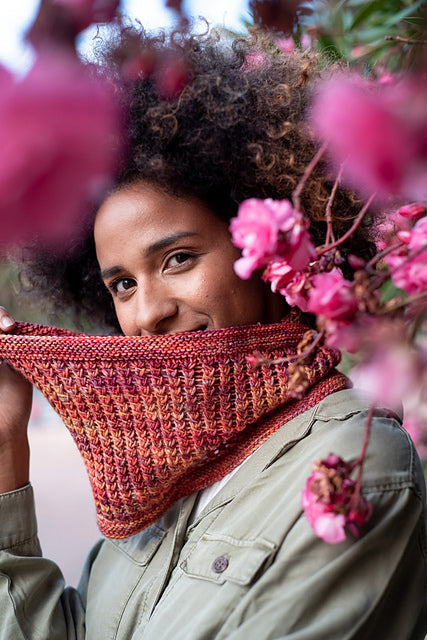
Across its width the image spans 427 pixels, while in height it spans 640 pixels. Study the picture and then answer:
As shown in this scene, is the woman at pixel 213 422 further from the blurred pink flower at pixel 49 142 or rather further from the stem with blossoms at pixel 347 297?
the blurred pink flower at pixel 49 142

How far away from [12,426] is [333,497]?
989 mm

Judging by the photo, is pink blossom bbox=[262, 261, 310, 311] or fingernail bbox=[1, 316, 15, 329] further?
fingernail bbox=[1, 316, 15, 329]

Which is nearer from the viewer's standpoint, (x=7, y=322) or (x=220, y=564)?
(x=220, y=564)

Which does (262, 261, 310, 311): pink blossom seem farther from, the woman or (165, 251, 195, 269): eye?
(165, 251, 195, 269): eye

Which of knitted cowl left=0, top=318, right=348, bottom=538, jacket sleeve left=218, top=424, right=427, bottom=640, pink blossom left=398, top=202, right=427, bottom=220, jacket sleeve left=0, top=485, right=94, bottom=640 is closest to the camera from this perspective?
pink blossom left=398, top=202, right=427, bottom=220

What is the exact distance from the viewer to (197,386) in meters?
1.14

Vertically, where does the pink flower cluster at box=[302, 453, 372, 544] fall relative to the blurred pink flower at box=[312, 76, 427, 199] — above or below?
below

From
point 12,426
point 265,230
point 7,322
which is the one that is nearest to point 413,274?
point 265,230

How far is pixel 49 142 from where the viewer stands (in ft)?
0.83

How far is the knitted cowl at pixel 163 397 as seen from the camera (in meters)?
1.14

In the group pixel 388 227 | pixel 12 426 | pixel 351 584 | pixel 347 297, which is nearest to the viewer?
pixel 347 297

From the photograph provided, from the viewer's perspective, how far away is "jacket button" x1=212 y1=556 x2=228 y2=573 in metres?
1.02

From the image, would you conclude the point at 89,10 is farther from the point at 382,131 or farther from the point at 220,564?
the point at 220,564

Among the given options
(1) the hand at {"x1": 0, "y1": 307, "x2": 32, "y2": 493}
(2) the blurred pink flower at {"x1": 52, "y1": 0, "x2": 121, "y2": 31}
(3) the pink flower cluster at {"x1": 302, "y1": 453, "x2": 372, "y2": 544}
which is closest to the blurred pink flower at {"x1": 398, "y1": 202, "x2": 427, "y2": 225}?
(3) the pink flower cluster at {"x1": 302, "y1": 453, "x2": 372, "y2": 544}
